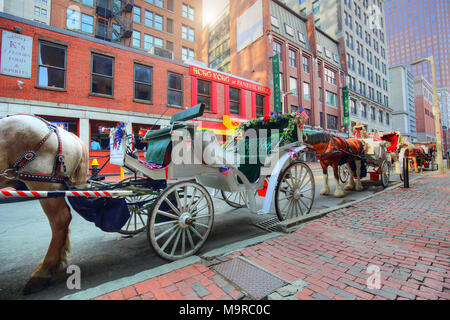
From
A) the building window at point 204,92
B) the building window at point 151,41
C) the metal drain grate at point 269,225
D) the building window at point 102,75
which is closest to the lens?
the metal drain grate at point 269,225

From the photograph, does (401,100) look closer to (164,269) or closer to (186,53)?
(186,53)

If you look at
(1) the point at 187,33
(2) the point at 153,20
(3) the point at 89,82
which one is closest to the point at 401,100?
(1) the point at 187,33

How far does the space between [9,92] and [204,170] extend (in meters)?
11.8

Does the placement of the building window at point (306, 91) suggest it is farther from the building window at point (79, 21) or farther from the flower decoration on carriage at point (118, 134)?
the flower decoration on carriage at point (118, 134)

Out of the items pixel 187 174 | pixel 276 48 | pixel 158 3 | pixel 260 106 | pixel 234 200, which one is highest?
pixel 158 3

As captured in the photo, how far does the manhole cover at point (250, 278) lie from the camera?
1805mm

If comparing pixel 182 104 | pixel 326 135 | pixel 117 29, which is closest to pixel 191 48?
pixel 117 29

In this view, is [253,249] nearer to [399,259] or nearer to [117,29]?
[399,259]

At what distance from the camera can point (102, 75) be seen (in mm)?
11547

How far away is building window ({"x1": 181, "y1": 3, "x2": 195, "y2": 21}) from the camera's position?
25.6 m

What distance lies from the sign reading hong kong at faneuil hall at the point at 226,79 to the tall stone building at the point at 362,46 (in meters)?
16.5

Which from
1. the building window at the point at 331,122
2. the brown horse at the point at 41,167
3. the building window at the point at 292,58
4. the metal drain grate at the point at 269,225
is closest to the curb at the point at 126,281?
the brown horse at the point at 41,167

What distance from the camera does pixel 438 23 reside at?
71125 mm

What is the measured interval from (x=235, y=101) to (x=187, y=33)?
15338mm
